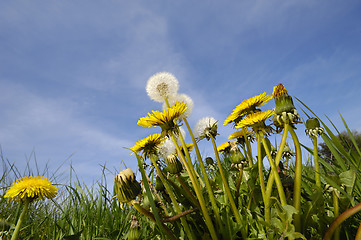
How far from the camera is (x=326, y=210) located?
162 centimetres

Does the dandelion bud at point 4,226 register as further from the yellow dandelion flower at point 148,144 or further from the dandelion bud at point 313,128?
the dandelion bud at point 313,128

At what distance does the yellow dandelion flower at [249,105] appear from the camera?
1488 mm

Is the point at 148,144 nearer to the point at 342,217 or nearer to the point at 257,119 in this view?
the point at 257,119

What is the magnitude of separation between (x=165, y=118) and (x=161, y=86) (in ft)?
2.98

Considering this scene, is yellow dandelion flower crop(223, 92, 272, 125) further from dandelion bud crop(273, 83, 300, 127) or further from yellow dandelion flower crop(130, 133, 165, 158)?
yellow dandelion flower crop(130, 133, 165, 158)

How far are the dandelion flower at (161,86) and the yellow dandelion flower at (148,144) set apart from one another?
552 mm

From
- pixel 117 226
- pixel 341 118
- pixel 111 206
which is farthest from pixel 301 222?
pixel 111 206

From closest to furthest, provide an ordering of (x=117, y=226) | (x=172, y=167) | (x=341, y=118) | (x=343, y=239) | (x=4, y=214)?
(x=343, y=239), (x=172, y=167), (x=341, y=118), (x=117, y=226), (x=4, y=214)

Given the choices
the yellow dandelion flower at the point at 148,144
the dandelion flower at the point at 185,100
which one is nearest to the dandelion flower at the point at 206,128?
the dandelion flower at the point at 185,100

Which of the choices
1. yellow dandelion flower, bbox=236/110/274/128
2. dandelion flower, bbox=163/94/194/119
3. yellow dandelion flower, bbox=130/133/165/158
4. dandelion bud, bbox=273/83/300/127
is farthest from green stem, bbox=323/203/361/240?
dandelion flower, bbox=163/94/194/119

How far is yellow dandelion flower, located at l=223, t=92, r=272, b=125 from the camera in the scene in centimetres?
149

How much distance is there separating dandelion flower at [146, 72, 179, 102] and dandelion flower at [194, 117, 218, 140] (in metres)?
0.36

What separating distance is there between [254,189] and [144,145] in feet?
2.45

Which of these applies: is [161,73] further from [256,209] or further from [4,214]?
[4,214]
